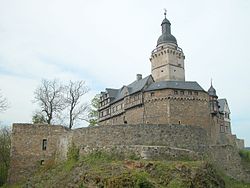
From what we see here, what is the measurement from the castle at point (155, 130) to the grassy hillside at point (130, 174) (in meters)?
1.91

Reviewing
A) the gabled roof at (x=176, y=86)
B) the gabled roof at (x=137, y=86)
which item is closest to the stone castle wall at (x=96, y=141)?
the gabled roof at (x=176, y=86)

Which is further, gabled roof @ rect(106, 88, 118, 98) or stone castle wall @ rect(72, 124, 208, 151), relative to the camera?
gabled roof @ rect(106, 88, 118, 98)

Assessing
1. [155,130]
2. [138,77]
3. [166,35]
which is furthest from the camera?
[138,77]

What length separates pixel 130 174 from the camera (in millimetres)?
24203

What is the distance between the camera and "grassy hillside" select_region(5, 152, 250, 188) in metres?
24.0

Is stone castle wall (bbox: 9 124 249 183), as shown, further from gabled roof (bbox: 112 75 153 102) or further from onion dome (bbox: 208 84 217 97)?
gabled roof (bbox: 112 75 153 102)

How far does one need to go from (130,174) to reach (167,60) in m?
27.2

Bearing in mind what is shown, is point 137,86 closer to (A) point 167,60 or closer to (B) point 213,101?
(A) point 167,60

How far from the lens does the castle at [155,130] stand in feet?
101

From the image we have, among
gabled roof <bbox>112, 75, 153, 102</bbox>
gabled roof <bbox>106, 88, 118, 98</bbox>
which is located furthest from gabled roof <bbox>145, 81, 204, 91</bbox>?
gabled roof <bbox>106, 88, 118, 98</bbox>

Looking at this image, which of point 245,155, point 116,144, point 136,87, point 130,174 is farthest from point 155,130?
point 136,87

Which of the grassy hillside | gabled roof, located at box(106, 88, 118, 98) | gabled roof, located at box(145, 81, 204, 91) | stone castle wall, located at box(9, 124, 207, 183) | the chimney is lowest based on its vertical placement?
the grassy hillside

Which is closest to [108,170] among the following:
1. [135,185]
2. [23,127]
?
[135,185]

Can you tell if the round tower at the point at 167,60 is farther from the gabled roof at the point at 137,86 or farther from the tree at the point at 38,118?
the tree at the point at 38,118
